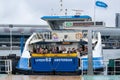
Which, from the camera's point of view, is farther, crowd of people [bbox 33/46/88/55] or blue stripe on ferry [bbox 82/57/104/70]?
crowd of people [bbox 33/46/88/55]

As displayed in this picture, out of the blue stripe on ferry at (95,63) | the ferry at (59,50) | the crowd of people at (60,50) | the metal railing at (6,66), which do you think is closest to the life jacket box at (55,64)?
the ferry at (59,50)

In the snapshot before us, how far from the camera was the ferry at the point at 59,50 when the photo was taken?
1131 inches

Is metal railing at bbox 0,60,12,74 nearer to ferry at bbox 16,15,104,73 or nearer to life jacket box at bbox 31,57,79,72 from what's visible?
ferry at bbox 16,15,104,73

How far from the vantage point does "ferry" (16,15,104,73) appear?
28.7 metres

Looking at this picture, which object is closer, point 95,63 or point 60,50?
point 95,63

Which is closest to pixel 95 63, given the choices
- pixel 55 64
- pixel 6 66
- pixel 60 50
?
pixel 55 64

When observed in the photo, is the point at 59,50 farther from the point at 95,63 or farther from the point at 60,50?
the point at 95,63

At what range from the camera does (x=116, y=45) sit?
9556 centimetres

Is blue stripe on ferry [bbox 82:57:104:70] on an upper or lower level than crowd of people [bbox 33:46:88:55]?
lower

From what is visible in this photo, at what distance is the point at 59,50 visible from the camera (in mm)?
31031

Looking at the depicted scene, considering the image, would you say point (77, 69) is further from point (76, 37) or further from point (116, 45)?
point (116, 45)

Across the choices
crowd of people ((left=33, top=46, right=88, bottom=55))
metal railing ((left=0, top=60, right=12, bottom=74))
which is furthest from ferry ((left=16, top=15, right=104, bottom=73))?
metal railing ((left=0, top=60, right=12, bottom=74))

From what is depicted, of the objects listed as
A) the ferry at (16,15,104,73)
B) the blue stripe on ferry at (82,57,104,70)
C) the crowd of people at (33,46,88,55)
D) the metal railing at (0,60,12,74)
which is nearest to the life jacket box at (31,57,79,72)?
the ferry at (16,15,104,73)

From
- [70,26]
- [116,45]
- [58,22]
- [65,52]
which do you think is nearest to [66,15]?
[58,22]
